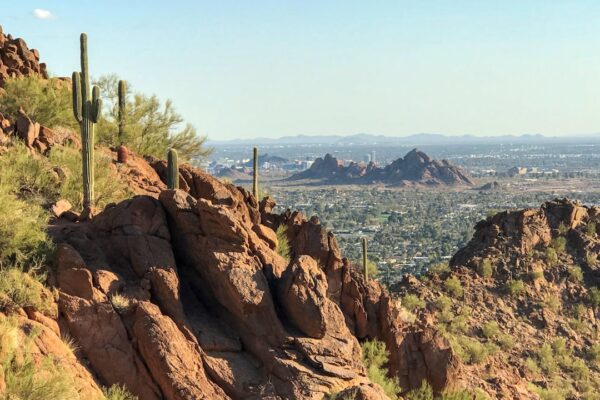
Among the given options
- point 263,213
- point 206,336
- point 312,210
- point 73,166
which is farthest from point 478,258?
point 312,210

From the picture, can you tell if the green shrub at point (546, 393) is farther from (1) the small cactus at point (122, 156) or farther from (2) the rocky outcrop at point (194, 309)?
(1) the small cactus at point (122, 156)

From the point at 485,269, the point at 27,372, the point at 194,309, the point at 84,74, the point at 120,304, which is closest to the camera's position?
the point at 27,372

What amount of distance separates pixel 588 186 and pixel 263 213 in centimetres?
16180

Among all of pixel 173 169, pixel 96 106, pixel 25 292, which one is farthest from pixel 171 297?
pixel 96 106

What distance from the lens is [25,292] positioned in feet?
36.8

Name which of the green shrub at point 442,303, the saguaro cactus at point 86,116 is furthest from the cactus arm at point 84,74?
the green shrub at point 442,303

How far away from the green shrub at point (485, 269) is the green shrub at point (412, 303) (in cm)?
390

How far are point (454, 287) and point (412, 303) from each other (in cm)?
252

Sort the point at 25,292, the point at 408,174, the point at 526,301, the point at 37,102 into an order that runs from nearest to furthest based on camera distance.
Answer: the point at 25,292
the point at 37,102
the point at 526,301
the point at 408,174

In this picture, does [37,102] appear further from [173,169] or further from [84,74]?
[173,169]

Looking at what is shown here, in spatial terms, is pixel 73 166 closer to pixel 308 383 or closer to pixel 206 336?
pixel 206 336

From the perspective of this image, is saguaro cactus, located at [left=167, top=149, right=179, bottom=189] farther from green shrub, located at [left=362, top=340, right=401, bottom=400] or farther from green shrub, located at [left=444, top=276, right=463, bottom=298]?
green shrub, located at [left=444, top=276, right=463, bottom=298]

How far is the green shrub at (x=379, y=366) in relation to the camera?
49.2 ft

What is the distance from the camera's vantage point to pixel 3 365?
32.4 ft
